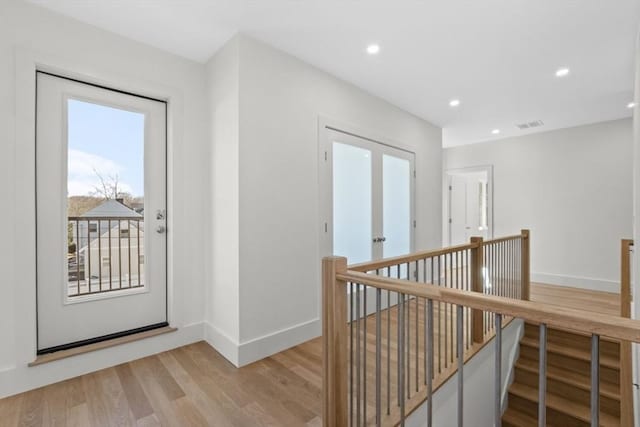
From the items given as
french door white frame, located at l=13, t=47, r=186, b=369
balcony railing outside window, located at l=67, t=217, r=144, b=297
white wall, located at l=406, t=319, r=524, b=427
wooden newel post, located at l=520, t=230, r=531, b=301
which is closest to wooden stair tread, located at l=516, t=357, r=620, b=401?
white wall, located at l=406, t=319, r=524, b=427

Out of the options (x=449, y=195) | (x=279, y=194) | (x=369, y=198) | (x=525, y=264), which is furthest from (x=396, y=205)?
(x=449, y=195)

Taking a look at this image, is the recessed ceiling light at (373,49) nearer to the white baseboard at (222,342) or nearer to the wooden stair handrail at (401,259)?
the wooden stair handrail at (401,259)

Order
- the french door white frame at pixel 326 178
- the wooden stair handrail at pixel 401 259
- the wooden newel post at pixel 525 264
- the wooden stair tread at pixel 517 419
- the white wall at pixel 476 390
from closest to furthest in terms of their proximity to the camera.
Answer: the wooden stair handrail at pixel 401 259 → the white wall at pixel 476 390 → the french door white frame at pixel 326 178 → the wooden stair tread at pixel 517 419 → the wooden newel post at pixel 525 264

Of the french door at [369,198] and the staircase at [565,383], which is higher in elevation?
the french door at [369,198]

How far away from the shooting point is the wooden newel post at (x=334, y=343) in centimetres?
143

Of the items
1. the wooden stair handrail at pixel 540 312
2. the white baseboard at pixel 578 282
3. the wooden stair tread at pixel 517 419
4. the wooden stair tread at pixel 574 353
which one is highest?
the wooden stair handrail at pixel 540 312

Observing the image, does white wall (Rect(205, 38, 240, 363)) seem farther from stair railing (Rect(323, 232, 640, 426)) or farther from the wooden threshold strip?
stair railing (Rect(323, 232, 640, 426))

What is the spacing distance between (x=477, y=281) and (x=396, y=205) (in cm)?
149

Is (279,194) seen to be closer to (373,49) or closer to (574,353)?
(373,49)

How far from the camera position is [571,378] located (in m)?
3.15

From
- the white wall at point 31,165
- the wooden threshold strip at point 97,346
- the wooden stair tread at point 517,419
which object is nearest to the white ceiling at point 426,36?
the white wall at point 31,165

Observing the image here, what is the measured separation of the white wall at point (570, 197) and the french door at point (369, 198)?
2.55 metres

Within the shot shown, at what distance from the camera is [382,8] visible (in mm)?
2105

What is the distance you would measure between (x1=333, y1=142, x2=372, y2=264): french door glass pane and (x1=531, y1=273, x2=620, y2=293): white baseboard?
3628mm
